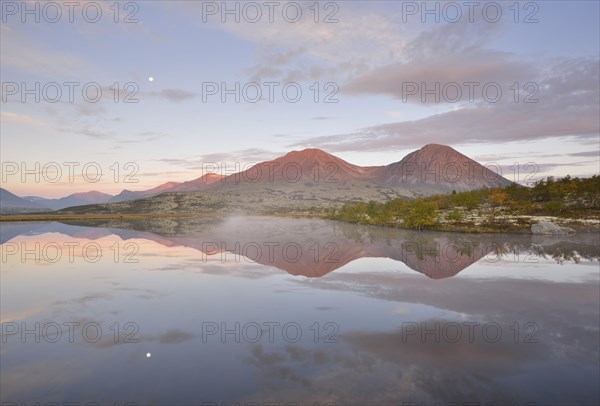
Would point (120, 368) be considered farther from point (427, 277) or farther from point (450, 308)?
point (427, 277)

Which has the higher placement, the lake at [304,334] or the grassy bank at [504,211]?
the grassy bank at [504,211]

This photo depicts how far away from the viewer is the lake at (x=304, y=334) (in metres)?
12.7

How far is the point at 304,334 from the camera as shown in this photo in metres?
18.0

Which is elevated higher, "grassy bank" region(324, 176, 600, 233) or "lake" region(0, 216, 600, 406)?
"grassy bank" region(324, 176, 600, 233)

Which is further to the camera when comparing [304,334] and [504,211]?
[504,211]

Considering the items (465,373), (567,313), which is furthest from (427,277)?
(465,373)

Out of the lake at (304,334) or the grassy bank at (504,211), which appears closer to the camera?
the lake at (304,334)

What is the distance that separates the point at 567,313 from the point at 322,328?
539 inches

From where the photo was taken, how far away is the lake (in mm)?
12688

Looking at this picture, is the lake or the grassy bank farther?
the grassy bank

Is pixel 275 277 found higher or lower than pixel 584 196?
lower

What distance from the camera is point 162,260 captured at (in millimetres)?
42031

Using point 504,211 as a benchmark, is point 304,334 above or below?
below

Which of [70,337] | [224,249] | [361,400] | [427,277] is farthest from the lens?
[224,249]
